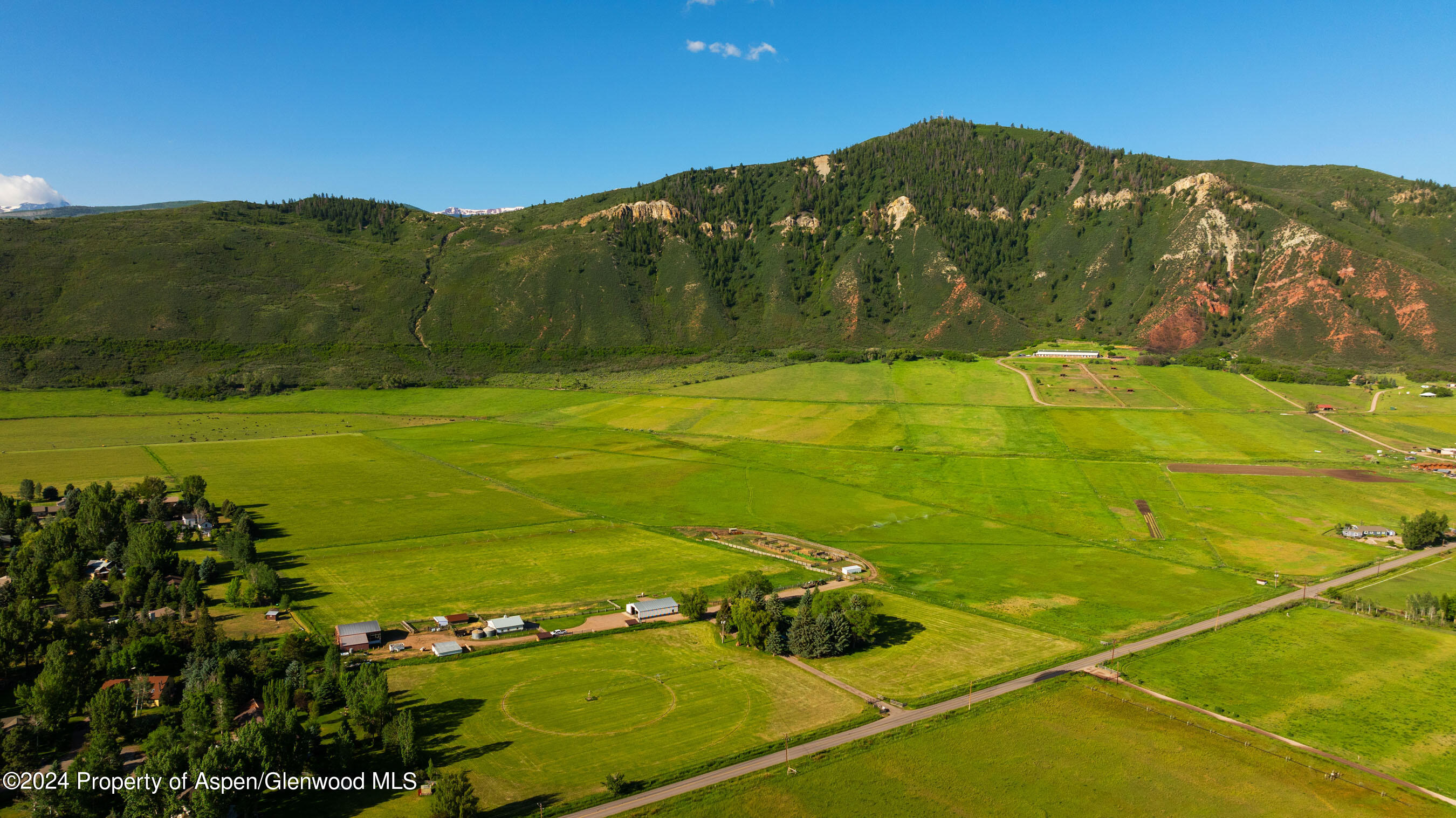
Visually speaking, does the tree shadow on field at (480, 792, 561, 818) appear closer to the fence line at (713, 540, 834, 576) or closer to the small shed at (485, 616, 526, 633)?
the small shed at (485, 616, 526, 633)

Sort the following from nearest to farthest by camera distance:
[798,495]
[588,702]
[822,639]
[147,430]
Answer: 1. [588,702]
2. [822,639]
3. [798,495]
4. [147,430]

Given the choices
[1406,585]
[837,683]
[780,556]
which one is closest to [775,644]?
[837,683]

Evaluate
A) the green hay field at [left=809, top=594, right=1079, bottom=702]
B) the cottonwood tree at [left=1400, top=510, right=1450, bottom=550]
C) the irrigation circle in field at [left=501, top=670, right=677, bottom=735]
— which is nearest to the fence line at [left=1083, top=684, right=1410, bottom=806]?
the green hay field at [left=809, top=594, right=1079, bottom=702]

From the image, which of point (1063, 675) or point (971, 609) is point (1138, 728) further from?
point (971, 609)

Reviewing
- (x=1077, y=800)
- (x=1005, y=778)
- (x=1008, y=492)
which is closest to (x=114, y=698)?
(x=1005, y=778)

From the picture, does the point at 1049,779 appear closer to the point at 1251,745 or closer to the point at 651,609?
the point at 1251,745

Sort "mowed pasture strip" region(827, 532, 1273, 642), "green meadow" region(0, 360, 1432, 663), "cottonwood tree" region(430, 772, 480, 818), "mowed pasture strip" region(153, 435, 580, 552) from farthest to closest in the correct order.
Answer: "mowed pasture strip" region(153, 435, 580, 552), "green meadow" region(0, 360, 1432, 663), "mowed pasture strip" region(827, 532, 1273, 642), "cottonwood tree" region(430, 772, 480, 818)
